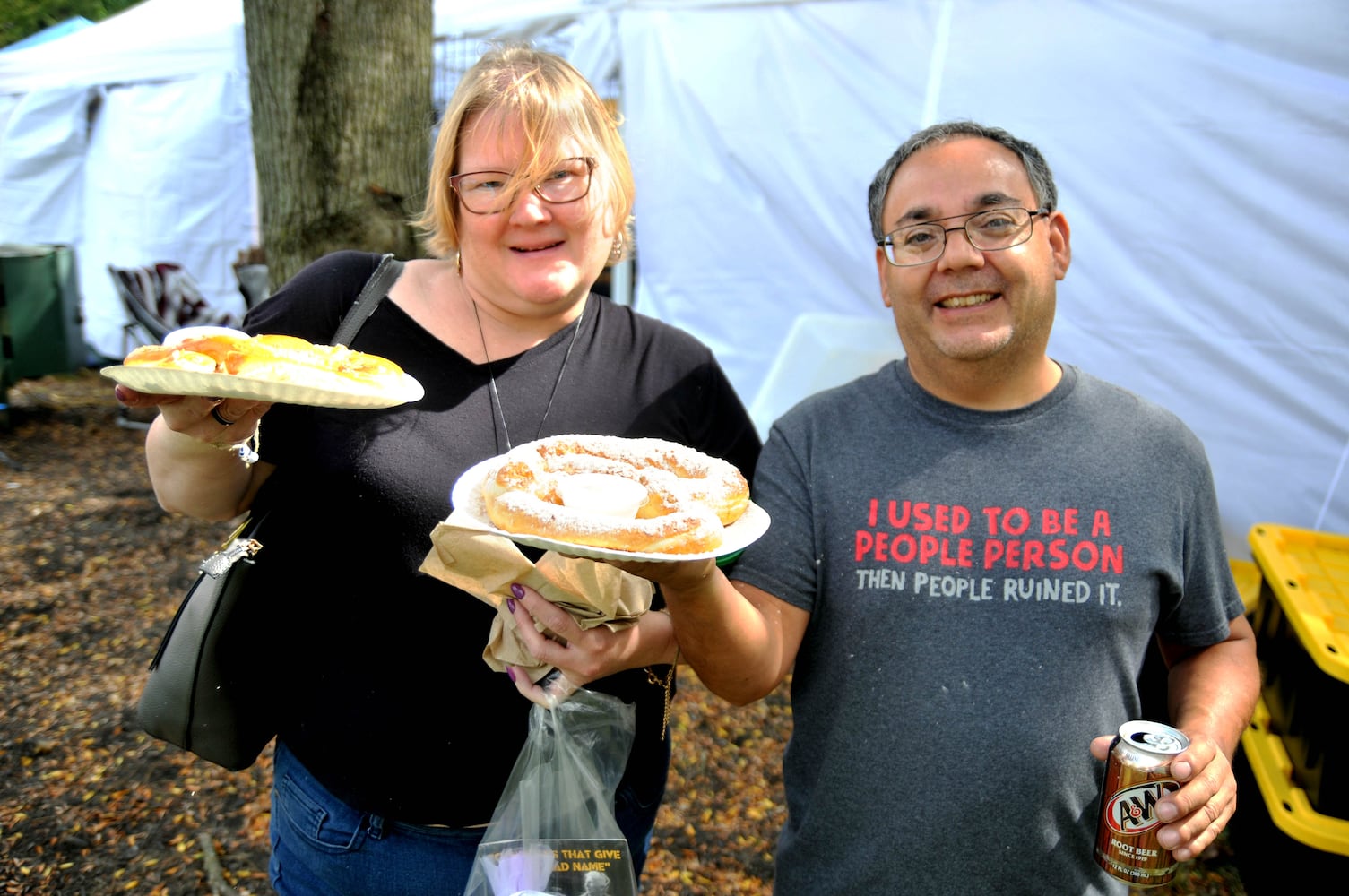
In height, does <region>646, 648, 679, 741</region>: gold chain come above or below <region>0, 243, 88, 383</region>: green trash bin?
above

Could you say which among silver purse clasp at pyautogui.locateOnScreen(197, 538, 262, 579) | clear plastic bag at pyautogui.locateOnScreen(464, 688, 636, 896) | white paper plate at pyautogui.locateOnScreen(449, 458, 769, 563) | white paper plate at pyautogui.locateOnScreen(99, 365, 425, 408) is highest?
white paper plate at pyautogui.locateOnScreen(99, 365, 425, 408)

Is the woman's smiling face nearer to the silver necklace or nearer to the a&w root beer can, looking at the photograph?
the silver necklace

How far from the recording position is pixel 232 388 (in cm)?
142

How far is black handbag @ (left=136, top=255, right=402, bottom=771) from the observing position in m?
1.87

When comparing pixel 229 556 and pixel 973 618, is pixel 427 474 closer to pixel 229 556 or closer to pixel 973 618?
pixel 229 556

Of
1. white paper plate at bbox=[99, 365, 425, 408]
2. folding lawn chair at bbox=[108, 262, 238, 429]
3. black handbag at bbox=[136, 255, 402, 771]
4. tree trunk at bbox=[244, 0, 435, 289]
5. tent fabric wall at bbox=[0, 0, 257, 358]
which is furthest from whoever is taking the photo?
tent fabric wall at bbox=[0, 0, 257, 358]

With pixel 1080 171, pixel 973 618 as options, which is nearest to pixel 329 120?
pixel 973 618

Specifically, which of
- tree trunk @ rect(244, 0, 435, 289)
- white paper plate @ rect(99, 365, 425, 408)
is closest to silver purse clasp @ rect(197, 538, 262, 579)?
white paper plate @ rect(99, 365, 425, 408)

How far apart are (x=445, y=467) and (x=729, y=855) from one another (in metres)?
2.73

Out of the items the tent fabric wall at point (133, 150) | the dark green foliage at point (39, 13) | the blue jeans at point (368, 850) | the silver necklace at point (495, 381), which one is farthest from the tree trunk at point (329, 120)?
the dark green foliage at point (39, 13)

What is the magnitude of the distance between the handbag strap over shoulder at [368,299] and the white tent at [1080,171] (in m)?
3.90

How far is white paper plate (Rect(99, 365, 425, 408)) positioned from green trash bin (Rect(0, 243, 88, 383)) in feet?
30.3

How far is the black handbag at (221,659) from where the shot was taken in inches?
73.6

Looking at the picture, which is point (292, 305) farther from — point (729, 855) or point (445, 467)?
point (729, 855)
